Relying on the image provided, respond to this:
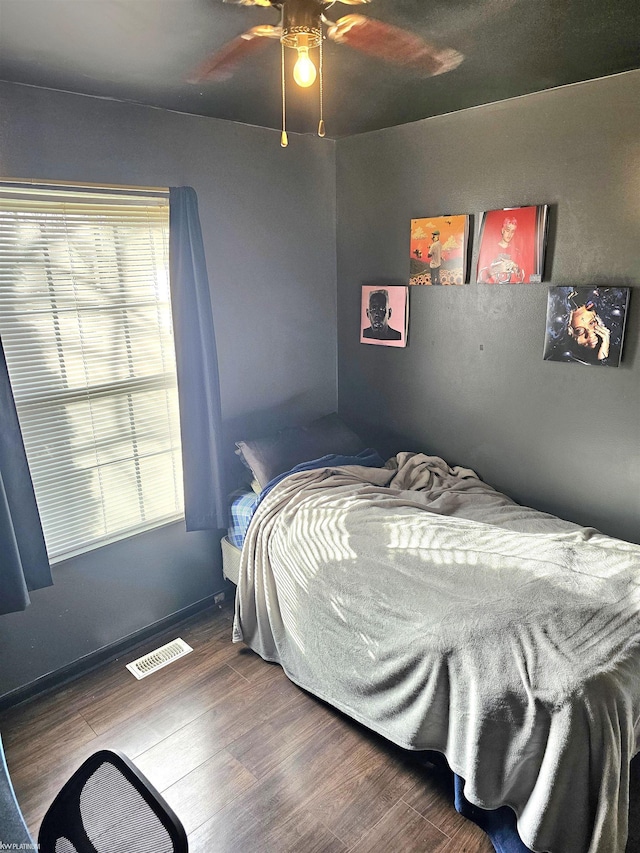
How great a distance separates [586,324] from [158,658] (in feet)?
7.91

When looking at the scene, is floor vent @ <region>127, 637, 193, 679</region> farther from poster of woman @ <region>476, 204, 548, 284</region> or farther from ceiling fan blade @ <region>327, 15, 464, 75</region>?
ceiling fan blade @ <region>327, 15, 464, 75</region>

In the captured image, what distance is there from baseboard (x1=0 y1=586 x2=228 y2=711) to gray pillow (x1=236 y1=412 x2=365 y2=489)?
82cm

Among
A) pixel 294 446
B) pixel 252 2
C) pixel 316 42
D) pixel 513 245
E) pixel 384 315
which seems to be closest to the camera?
pixel 252 2

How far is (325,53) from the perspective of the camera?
5.75 feet

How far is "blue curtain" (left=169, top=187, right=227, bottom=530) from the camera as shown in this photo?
8.29 ft

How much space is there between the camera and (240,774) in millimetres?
2031

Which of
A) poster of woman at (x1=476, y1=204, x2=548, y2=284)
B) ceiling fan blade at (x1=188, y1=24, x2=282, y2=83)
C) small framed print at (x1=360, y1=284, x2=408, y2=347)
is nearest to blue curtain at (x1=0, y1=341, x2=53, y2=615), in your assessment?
ceiling fan blade at (x1=188, y1=24, x2=282, y2=83)

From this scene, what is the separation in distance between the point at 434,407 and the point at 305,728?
5.38ft

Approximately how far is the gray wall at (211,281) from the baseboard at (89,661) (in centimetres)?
3

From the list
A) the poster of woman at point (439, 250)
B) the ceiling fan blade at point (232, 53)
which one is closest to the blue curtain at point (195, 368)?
the ceiling fan blade at point (232, 53)

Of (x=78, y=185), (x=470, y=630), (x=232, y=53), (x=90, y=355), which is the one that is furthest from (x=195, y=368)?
(x=470, y=630)

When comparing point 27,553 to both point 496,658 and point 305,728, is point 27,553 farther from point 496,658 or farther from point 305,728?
point 496,658

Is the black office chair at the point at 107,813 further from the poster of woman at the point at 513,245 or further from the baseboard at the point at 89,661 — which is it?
the poster of woman at the point at 513,245

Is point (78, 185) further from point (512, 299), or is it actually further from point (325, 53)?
point (512, 299)
